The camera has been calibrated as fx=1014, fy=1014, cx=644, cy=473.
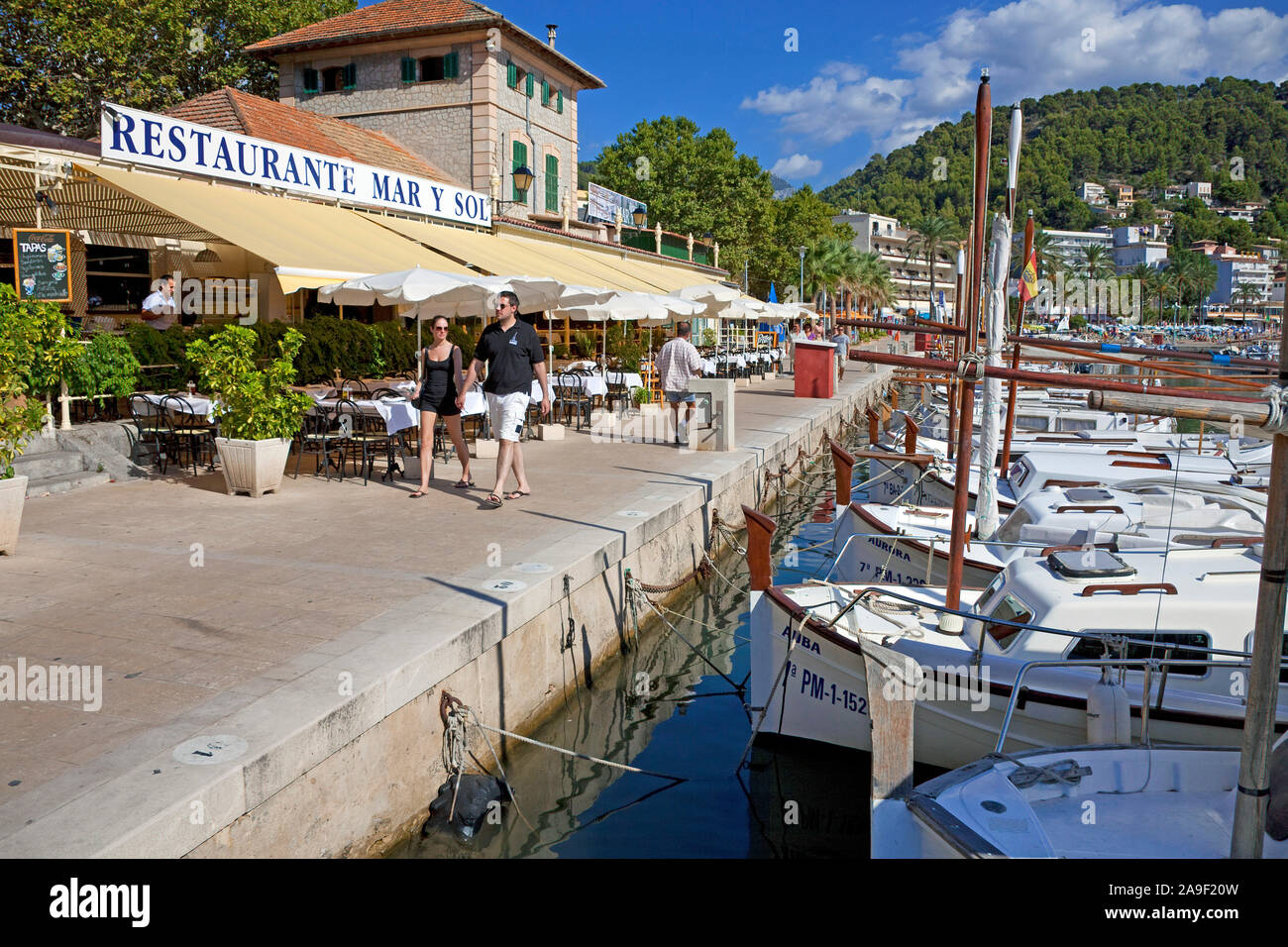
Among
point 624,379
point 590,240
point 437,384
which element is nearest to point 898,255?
point 590,240

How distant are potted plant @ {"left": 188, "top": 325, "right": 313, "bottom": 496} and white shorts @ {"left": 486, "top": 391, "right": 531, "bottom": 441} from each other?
6.54ft

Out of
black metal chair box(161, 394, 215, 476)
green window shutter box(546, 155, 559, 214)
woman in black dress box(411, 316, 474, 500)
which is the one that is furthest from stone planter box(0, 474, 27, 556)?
green window shutter box(546, 155, 559, 214)

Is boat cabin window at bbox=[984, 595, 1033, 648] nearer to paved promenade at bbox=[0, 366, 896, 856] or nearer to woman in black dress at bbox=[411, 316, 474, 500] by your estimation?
paved promenade at bbox=[0, 366, 896, 856]

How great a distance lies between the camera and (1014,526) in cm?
973

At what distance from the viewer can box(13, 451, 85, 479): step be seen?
9.56 m

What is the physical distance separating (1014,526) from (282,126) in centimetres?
1919

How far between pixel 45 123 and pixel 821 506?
103 feet

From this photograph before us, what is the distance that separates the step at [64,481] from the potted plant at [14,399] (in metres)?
0.46

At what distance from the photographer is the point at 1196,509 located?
9.39 m

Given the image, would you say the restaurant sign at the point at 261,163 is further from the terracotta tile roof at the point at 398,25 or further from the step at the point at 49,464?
the terracotta tile roof at the point at 398,25

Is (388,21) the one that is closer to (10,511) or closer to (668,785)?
(10,511)

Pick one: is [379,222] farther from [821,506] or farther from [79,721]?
[79,721]

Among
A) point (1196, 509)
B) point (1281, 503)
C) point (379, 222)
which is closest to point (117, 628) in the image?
point (1281, 503)
